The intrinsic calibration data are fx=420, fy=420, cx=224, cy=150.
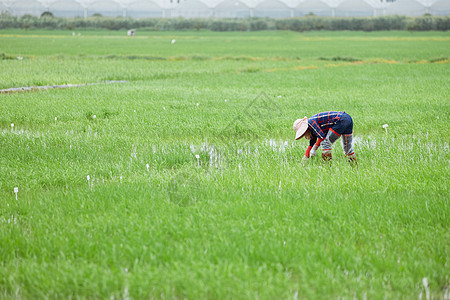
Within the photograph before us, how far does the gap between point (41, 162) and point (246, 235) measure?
3.17 m

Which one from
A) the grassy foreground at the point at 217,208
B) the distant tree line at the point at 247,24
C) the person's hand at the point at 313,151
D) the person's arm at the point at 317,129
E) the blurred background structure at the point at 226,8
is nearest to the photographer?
the grassy foreground at the point at 217,208

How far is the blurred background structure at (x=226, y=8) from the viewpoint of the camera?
275 feet

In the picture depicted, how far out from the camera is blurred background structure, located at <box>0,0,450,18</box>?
83.7 metres

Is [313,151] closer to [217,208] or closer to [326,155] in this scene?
[326,155]

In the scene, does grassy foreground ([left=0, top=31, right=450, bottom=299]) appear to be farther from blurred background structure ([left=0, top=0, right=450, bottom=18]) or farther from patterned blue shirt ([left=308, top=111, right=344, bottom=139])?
blurred background structure ([left=0, top=0, right=450, bottom=18])

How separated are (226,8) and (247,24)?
27.1 m

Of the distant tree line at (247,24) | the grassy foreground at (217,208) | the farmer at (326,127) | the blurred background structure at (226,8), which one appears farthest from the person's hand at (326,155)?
the blurred background structure at (226,8)

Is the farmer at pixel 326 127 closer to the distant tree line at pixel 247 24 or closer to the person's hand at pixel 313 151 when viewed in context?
the person's hand at pixel 313 151

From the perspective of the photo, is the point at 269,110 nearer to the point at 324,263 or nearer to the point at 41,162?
the point at 41,162

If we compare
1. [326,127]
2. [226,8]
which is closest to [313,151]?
[326,127]

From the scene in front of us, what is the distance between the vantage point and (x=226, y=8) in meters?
90.4

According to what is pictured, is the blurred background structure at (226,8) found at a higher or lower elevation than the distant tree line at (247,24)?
higher

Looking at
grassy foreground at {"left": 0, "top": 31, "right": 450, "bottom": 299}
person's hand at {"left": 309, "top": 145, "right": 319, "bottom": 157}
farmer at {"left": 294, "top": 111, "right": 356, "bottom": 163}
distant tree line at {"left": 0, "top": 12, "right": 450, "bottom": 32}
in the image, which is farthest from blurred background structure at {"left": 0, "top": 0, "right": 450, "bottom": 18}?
farmer at {"left": 294, "top": 111, "right": 356, "bottom": 163}

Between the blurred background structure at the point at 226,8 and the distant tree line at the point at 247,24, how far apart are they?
60.8 feet
